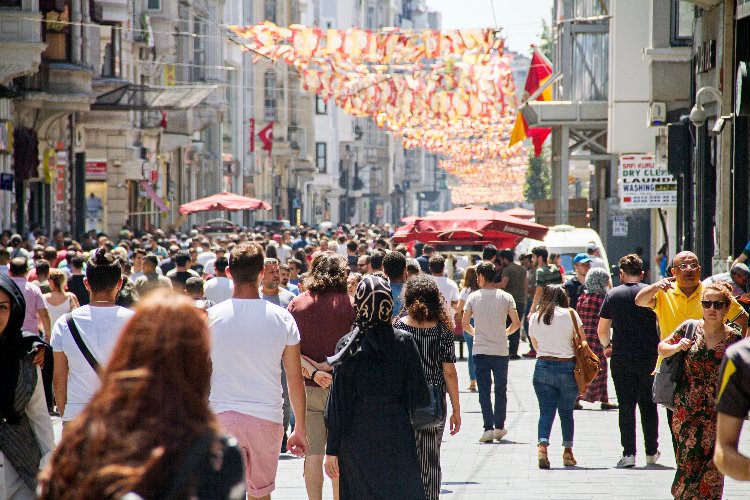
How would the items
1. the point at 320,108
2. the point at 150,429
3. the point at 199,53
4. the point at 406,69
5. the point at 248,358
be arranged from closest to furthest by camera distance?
the point at 150,429 → the point at 248,358 → the point at 406,69 → the point at 199,53 → the point at 320,108

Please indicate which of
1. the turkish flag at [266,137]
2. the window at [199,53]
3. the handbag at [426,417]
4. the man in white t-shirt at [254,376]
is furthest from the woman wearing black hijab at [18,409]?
the turkish flag at [266,137]

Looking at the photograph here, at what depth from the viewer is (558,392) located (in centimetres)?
1096

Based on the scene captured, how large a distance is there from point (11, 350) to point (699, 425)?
3.92 m

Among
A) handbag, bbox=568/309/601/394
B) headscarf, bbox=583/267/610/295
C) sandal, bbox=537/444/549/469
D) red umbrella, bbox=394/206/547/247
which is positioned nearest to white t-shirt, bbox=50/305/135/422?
sandal, bbox=537/444/549/469

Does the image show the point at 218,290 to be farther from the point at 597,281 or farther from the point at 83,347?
the point at 83,347

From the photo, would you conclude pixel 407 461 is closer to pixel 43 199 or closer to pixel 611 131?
pixel 611 131

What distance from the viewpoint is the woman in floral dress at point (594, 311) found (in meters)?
13.3

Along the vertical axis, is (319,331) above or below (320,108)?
below

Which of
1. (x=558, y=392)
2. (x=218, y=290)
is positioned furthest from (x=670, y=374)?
(x=218, y=290)

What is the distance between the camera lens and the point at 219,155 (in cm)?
6316

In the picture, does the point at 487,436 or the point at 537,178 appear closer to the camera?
the point at 487,436

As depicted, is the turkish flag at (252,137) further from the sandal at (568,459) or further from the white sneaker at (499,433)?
the sandal at (568,459)

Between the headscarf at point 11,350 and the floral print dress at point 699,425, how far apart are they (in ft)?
12.4

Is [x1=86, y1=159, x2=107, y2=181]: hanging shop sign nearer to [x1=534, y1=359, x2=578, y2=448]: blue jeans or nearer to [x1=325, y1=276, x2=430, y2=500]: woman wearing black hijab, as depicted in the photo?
[x1=534, y1=359, x2=578, y2=448]: blue jeans
